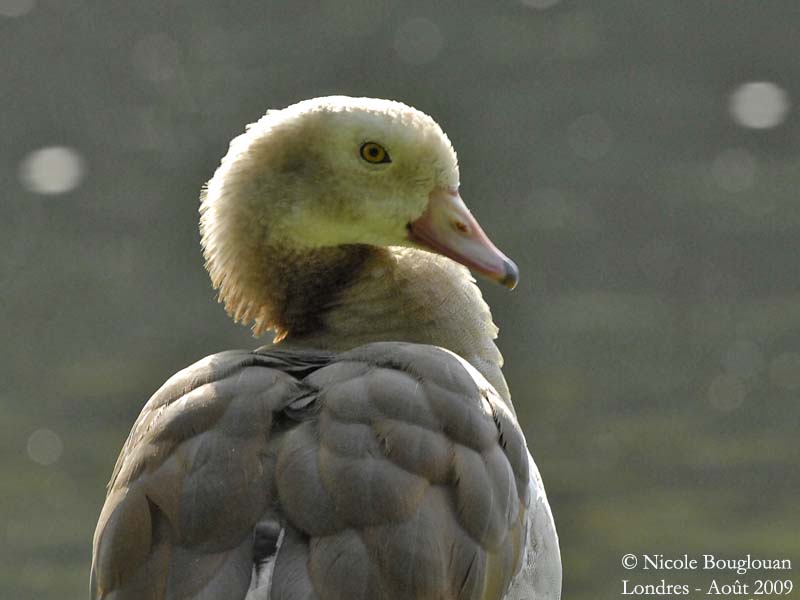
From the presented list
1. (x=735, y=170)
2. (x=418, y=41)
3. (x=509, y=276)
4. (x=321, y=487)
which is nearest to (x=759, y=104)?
(x=735, y=170)

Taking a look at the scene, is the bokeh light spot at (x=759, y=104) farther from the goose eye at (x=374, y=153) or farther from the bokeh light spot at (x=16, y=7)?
the goose eye at (x=374, y=153)

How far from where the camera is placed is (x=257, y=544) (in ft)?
8.55

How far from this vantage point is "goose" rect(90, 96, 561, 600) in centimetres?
262

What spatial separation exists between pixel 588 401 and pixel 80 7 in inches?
160

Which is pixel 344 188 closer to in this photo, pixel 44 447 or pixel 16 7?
pixel 44 447

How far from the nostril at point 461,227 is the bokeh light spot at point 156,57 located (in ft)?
20.3

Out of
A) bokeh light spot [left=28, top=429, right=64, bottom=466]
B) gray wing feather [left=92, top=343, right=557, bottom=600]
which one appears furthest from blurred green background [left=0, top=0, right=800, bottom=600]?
gray wing feather [left=92, top=343, right=557, bottom=600]

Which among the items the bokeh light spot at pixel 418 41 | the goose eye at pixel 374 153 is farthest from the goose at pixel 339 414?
the bokeh light spot at pixel 418 41

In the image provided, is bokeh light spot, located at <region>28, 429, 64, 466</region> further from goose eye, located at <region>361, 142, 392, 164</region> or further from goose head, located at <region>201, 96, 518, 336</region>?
goose eye, located at <region>361, 142, 392, 164</region>

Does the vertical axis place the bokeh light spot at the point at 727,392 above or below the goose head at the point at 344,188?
above

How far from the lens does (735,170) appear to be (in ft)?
29.3

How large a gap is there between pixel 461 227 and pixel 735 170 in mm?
5858

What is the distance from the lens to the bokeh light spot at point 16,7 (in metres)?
9.70

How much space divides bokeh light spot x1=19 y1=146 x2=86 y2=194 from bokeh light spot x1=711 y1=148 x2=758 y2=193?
10.9 ft
